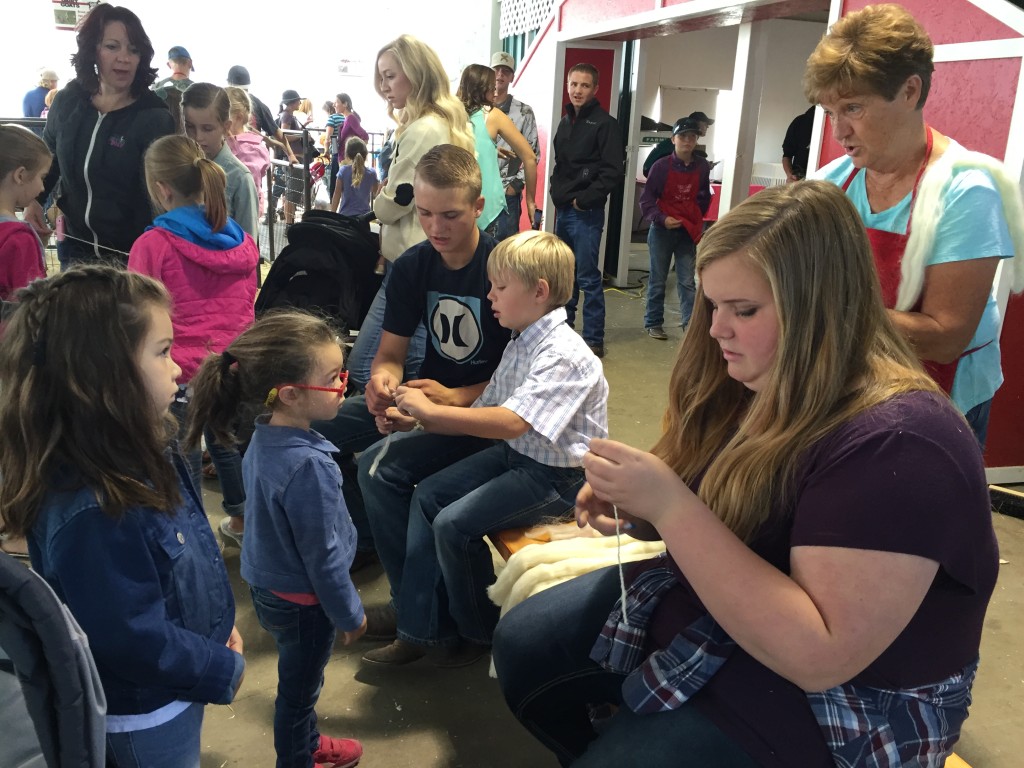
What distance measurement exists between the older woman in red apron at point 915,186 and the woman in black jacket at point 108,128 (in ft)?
7.94

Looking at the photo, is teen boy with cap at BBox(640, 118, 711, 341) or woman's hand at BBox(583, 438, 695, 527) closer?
woman's hand at BBox(583, 438, 695, 527)

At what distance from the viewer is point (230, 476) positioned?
2676 mm

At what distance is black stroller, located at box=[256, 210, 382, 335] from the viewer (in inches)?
117

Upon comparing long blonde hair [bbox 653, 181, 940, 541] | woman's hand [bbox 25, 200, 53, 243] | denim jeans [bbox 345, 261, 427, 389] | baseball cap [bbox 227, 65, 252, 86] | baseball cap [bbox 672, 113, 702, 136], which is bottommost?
denim jeans [bbox 345, 261, 427, 389]

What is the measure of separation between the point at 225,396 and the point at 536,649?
84 centimetres

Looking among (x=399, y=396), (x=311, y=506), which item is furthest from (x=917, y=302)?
(x=311, y=506)

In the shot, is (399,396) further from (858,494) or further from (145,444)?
(858,494)

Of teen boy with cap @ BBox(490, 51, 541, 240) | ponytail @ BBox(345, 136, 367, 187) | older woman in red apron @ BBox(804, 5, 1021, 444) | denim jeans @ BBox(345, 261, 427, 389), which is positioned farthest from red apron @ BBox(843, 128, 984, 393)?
ponytail @ BBox(345, 136, 367, 187)

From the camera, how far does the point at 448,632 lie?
2166 millimetres

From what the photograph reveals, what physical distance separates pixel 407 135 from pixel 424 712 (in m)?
2.03

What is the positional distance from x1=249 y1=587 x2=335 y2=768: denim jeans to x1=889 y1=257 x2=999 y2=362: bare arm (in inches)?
56.6

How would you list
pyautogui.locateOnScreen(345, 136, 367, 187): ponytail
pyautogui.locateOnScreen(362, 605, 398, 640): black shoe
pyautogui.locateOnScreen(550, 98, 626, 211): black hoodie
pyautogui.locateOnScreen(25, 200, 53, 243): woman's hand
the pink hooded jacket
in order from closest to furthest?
1. pyautogui.locateOnScreen(362, 605, 398, 640): black shoe
2. the pink hooded jacket
3. pyautogui.locateOnScreen(25, 200, 53, 243): woman's hand
4. pyautogui.locateOnScreen(550, 98, 626, 211): black hoodie
5. pyautogui.locateOnScreen(345, 136, 367, 187): ponytail

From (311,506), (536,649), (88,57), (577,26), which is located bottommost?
(536,649)

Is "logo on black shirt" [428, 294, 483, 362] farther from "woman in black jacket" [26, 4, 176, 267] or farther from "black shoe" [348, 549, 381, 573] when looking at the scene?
"woman in black jacket" [26, 4, 176, 267]
